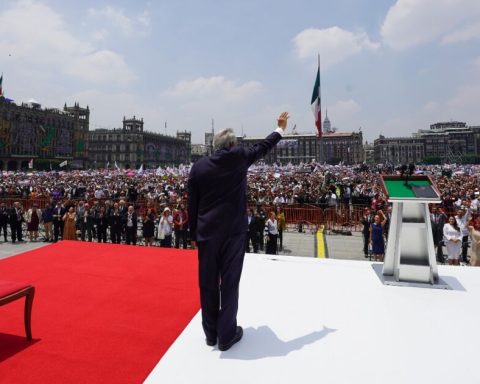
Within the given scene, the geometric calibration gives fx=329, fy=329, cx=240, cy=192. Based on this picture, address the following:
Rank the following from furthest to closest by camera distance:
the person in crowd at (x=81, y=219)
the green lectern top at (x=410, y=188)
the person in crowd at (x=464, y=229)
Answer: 1. the person in crowd at (x=81, y=219)
2. the person in crowd at (x=464, y=229)
3. the green lectern top at (x=410, y=188)

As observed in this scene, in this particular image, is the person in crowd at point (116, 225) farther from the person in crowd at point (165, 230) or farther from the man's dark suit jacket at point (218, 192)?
the man's dark suit jacket at point (218, 192)

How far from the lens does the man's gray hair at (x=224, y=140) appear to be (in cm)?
283

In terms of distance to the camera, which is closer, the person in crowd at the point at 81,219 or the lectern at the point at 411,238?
the lectern at the point at 411,238

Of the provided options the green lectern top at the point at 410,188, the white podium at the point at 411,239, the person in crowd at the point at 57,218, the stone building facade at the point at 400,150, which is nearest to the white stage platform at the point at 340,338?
the white podium at the point at 411,239

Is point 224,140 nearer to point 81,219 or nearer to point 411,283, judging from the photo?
point 411,283

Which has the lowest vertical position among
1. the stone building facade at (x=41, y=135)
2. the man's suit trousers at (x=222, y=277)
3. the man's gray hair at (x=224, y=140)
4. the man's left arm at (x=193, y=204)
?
the man's suit trousers at (x=222, y=277)

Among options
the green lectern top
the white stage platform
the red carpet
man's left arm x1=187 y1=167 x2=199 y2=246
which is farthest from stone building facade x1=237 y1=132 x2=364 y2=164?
man's left arm x1=187 y1=167 x2=199 y2=246

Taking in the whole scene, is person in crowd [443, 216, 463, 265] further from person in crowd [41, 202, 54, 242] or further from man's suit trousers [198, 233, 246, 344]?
person in crowd [41, 202, 54, 242]

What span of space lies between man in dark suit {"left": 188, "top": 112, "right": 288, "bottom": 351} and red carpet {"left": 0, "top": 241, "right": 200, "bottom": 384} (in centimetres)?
67

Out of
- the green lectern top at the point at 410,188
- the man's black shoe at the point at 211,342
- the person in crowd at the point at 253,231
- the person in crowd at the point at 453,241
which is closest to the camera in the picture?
the man's black shoe at the point at 211,342

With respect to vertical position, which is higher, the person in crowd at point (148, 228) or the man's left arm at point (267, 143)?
the man's left arm at point (267, 143)

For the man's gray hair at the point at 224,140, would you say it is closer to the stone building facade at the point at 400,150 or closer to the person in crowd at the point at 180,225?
the person in crowd at the point at 180,225

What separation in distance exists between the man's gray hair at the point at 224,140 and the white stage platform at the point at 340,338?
5.72 feet

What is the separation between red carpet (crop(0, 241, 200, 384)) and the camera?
8.72 feet
